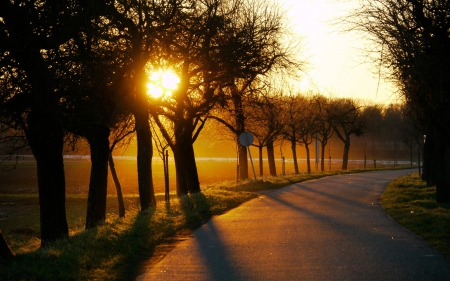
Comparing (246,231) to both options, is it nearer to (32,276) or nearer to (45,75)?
(45,75)

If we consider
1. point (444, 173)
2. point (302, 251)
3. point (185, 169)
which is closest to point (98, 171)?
point (185, 169)

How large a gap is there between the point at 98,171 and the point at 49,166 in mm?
6461

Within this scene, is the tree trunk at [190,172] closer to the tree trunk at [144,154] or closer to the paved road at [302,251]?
the tree trunk at [144,154]

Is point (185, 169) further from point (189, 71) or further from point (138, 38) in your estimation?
point (138, 38)

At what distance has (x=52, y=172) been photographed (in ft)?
46.8

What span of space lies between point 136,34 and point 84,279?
11.2 meters

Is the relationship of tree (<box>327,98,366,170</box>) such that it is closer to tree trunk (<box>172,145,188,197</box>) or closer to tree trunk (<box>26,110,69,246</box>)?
tree trunk (<box>172,145,188,197</box>)

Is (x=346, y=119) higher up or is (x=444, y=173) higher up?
(x=346, y=119)

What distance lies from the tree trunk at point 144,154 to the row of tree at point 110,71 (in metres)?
0.03

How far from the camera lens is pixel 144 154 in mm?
21234

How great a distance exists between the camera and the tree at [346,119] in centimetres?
6481

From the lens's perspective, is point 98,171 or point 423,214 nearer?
point 423,214

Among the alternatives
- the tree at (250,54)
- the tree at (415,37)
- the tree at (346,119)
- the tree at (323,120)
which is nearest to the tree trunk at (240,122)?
the tree at (250,54)

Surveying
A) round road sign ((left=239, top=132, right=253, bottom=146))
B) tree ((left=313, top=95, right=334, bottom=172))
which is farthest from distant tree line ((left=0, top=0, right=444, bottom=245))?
tree ((left=313, top=95, right=334, bottom=172))
